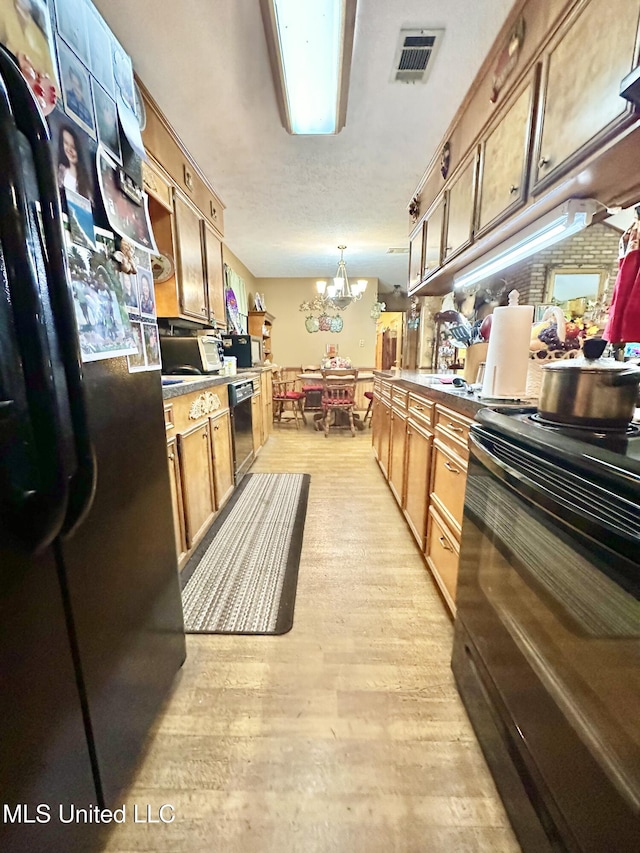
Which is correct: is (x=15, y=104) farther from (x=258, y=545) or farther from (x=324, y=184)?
(x=324, y=184)

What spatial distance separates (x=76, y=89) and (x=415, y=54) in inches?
68.3

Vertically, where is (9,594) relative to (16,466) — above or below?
below

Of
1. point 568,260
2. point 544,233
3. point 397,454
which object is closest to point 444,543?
point 397,454

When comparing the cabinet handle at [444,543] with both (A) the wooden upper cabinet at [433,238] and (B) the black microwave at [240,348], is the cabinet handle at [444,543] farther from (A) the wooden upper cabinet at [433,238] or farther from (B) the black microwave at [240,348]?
(B) the black microwave at [240,348]

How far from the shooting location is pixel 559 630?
690 mm

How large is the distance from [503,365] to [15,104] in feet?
4.67

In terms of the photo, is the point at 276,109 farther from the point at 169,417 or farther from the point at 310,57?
the point at 169,417

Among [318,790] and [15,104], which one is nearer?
[15,104]

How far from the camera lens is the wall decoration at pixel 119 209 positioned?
0.82m

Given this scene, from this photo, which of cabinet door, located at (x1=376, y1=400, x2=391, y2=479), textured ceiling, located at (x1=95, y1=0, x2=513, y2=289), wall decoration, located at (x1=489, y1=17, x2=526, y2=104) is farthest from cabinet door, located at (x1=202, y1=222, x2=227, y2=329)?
wall decoration, located at (x1=489, y1=17, x2=526, y2=104)

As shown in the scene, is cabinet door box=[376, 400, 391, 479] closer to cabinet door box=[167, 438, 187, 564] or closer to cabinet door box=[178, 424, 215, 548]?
cabinet door box=[178, 424, 215, 548]

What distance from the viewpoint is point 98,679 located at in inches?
30.2

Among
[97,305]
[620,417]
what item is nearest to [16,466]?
[97,305]

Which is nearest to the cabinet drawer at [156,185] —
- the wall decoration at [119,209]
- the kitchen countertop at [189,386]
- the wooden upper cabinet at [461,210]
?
the kitchen countertop at [189,386]
